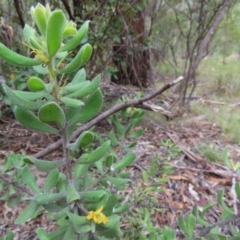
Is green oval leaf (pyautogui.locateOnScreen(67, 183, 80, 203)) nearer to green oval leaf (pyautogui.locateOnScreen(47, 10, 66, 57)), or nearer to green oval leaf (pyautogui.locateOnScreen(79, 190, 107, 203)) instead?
green oval leaf (pyautogui.locateOnScreen(79, 190, 107, 203))

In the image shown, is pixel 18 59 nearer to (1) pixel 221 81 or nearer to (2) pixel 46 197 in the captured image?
(2) pixel 46 197

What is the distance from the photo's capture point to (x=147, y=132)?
2.40 metres

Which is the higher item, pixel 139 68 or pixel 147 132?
pixel 139 68

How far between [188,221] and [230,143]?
1699 millimetres

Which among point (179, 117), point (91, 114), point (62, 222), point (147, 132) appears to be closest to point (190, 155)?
point (147, 132)

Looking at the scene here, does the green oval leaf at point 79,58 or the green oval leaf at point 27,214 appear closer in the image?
the green oval leaf at point 79,58

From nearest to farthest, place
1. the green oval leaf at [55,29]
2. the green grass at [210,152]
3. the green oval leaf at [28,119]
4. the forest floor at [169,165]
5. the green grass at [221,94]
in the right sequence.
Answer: the green oval leaf at [55,29], the green oval leaf at [28,119], the forest floor at [169,165], the green grass at [210,152], the green grass at [221,94]

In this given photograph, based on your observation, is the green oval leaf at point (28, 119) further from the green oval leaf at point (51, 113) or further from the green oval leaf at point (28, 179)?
the green oval leaf at point (28, 179)

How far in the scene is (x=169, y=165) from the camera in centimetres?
162

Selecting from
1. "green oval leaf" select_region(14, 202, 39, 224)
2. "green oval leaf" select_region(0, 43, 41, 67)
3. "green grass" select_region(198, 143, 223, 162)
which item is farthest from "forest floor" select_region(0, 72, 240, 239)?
"green oval leaf" select_region(0, 43, 41, 67)

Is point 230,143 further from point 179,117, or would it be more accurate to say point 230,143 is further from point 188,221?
point 188,221

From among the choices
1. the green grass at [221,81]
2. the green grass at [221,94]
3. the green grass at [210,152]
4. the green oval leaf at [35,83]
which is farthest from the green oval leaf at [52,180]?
the green grass at [221,81]

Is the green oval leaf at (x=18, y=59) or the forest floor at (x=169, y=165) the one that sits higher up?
the green oval leaf at (x=18, y=59)

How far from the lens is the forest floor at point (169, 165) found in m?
1.43
